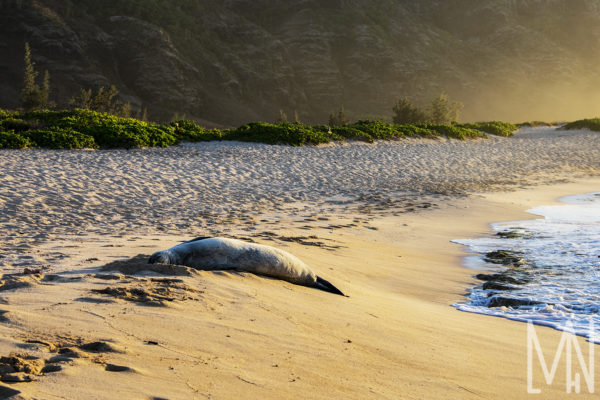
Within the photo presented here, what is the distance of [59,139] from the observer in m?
15.2

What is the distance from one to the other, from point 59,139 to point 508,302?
46.1ft

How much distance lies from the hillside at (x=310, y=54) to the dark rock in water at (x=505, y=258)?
57.8m

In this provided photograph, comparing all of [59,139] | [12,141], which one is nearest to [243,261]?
[12,141]

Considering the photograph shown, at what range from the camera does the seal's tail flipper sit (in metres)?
4.95

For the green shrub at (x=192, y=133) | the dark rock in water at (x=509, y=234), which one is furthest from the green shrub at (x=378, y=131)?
the dark rock in water at (x=509, y=234)

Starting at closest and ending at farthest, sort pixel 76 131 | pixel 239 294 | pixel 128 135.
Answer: pixel 239 294 < pixel 76 131 < pixel 128 135

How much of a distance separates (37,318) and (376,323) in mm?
2477

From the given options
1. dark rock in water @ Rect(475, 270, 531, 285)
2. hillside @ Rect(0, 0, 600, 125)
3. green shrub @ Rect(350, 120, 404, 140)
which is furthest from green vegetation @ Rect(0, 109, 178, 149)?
hillside @ Rect(0, 0, 600, 125)

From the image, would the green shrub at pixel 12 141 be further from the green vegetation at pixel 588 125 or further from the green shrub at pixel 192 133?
the green vegetation at pixel 588 125

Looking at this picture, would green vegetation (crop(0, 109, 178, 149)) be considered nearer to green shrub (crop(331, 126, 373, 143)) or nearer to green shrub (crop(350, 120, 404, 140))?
green shrub (crop(331, 126, 373, 143))

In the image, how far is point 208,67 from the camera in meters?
73.4

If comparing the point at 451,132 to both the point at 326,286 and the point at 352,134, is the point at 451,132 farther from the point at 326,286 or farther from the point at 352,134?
the point at 326,286

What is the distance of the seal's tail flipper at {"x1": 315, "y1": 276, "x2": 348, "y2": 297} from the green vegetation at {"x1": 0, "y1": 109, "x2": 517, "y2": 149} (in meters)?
12.4

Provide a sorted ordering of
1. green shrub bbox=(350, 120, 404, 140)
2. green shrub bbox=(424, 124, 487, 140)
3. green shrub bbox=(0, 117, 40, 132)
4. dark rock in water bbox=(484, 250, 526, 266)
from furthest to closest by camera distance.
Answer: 1. green shrub bbox=(424, 124, 487, 140)
2. green shrub bbox=(350, 120, 404, 140)
3. green shrub bbox=(0, 117, 40, 132)
4. dark rock in water bbox=(484, 250, 526, 266)
